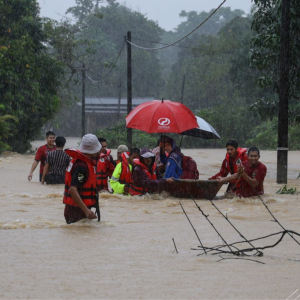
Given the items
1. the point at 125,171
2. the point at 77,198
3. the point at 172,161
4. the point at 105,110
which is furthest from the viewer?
the point at 105,110

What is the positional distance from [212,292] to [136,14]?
69.6m

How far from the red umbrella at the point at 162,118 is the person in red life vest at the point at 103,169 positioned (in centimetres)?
92

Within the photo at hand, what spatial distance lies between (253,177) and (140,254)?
465 cm

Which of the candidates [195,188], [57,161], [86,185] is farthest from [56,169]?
[86,185]

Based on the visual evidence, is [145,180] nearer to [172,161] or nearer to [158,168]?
[172,161]

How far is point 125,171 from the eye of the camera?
536 inches

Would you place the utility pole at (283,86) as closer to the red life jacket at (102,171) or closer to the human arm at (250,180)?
the red life jacket at (102,171)

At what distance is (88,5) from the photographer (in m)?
78.0

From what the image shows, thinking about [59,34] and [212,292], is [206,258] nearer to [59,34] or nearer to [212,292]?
[212,292]

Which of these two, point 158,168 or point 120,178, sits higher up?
point 158,168

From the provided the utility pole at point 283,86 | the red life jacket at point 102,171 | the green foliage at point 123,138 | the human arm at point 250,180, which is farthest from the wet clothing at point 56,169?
the green foliage at point 123,138

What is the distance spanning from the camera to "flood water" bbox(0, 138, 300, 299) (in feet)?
19.6

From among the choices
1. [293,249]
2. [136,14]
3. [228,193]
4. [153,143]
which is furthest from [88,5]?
[293,249]

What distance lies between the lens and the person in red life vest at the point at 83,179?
8656mm
